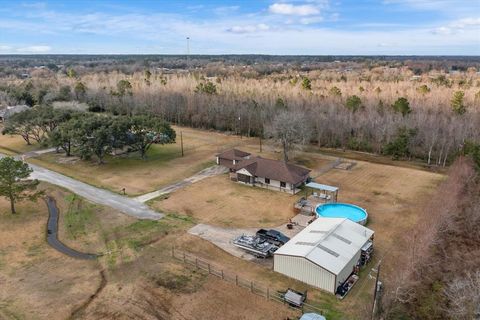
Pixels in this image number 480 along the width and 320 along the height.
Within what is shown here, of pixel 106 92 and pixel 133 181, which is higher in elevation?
pixel 106 92

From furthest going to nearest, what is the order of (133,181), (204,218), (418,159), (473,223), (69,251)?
(418,159), (133,181), (204,218), (473,223), (69,251)

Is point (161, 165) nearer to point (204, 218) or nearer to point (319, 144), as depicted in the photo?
Result: point (204, 218)

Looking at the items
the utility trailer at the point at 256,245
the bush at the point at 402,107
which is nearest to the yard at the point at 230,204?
the utility trailer at the point at 256,245

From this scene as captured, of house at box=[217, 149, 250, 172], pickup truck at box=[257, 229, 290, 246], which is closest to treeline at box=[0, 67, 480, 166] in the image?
house at box=[217, 149, 250, 172]

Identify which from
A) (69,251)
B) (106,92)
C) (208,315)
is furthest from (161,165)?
(106,92)

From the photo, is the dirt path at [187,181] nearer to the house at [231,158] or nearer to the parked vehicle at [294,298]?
the house at [231,158]

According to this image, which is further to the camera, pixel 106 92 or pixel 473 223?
pixel 106 92
